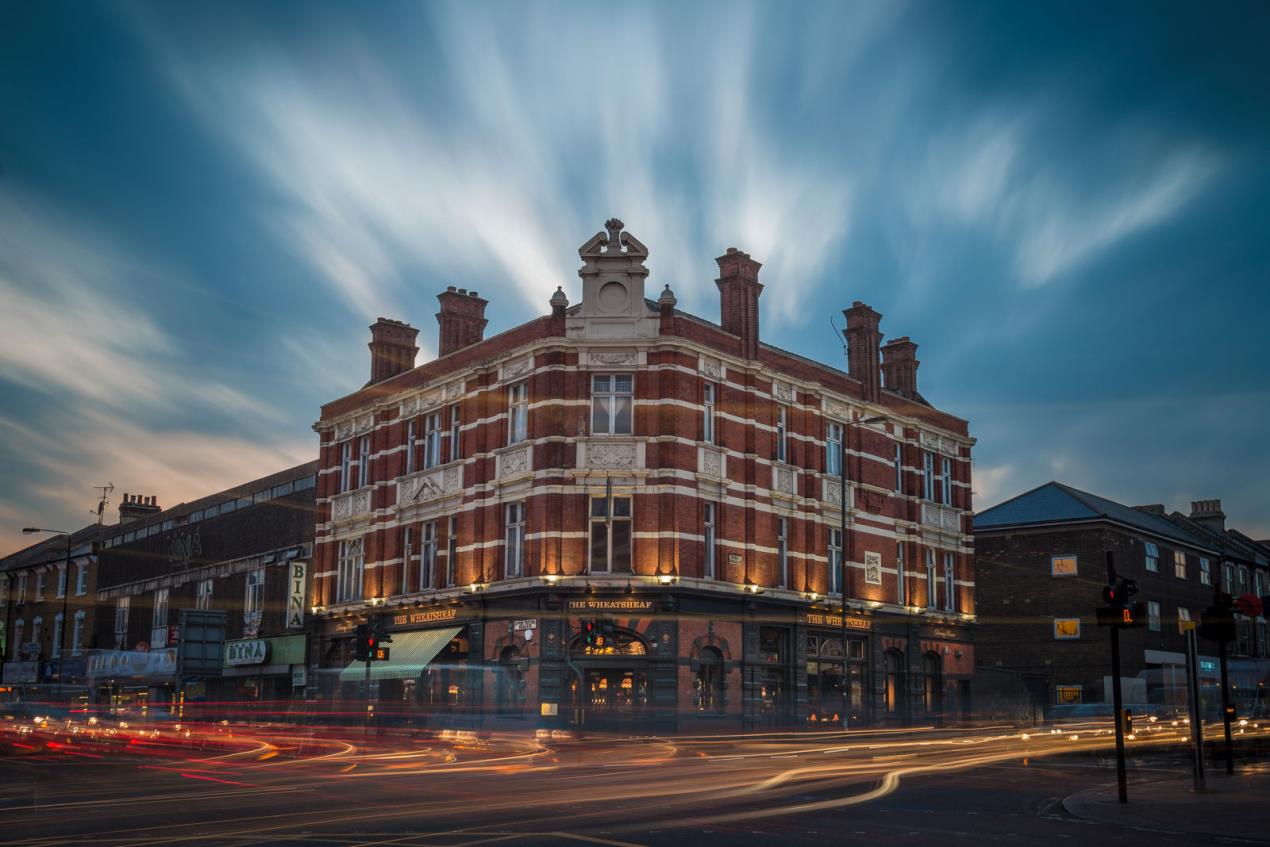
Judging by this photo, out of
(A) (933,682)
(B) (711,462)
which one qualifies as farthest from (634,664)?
(A) (933,682)

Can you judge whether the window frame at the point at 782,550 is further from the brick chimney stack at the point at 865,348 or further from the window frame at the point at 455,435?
the window frame at the point at 455,435


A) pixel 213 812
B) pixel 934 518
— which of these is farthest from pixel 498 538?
pixel 213 812

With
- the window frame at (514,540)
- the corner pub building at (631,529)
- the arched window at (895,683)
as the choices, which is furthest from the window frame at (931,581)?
the window frame at (514,540)

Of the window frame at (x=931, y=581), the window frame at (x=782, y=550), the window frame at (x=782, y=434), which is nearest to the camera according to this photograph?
the window frame at (x=782, y=550)

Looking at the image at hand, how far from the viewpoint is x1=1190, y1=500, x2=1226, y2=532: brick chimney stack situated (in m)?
78.2

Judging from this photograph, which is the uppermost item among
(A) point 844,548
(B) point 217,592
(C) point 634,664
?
(A) point 844,548

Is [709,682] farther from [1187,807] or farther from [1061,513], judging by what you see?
[1061,513]

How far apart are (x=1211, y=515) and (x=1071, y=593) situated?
2388 cm

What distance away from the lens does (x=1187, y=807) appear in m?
17.3

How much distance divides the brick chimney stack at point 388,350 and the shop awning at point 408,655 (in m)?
12.0

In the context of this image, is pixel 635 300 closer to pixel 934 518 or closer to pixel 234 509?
pixel 934 518

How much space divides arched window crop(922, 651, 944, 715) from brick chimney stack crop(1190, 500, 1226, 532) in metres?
35.5

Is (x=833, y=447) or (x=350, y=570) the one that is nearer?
(x=833, y=447)

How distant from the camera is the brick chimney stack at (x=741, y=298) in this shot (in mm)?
44438
